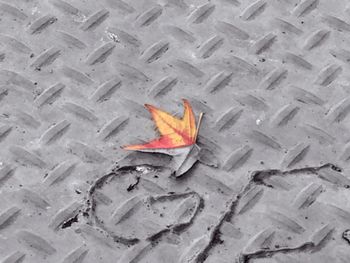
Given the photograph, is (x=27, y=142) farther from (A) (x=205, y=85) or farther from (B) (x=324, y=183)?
(B) (x=324, y=183)

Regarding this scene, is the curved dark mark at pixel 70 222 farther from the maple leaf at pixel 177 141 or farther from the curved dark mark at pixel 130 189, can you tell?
the maple leaf at pixel 177 141

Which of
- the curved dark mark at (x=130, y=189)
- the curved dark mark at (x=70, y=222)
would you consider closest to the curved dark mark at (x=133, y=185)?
the curved dark mark at (x=130, y=189)

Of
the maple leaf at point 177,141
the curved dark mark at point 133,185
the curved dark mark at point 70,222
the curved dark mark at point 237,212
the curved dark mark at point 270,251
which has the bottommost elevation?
the curved dark mark at point 270,251

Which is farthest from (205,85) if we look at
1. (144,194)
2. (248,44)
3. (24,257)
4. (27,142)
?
(24,257)

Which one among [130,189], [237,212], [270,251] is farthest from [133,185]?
[270,251]

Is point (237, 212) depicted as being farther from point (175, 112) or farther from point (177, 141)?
point (175, 112)

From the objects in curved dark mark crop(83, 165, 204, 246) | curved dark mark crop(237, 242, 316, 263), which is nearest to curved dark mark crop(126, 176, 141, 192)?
curved dark mark crop(83, 165, 204, 246)
